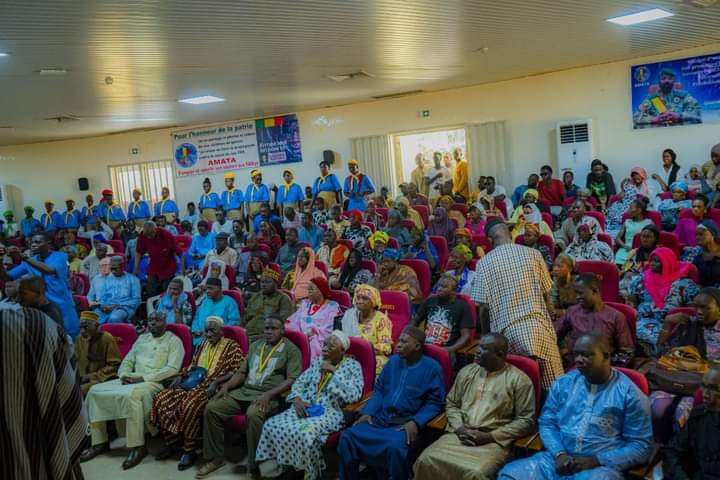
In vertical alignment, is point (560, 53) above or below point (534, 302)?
above

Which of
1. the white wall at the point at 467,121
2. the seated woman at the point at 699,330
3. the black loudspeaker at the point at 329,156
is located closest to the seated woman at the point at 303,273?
the seated woman at the point at 699,330

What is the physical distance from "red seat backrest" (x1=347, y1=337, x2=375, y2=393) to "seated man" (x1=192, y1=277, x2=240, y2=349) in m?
1.89

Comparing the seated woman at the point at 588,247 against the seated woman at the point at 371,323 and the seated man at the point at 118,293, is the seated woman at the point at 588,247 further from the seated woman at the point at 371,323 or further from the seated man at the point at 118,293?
the seated man at the point at 118,293

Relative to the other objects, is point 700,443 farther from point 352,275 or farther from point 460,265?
point 352,275

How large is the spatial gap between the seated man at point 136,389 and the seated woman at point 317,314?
113 centimetres

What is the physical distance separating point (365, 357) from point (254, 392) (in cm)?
97

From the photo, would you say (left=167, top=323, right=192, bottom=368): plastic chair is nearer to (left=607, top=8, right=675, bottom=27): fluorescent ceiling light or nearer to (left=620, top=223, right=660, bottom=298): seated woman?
(left=620, top=223, right=660, bottom=298): seated woman

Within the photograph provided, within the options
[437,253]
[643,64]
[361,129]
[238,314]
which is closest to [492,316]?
[238,314]

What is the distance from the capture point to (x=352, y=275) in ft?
23.4

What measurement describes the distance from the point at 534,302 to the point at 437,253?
3814 millimetres

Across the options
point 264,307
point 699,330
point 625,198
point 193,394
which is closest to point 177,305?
point 264,307

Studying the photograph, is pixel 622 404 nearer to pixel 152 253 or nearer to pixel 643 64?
pixel 152 253

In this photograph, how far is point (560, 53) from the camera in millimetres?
9492

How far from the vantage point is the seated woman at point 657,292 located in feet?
16.3
